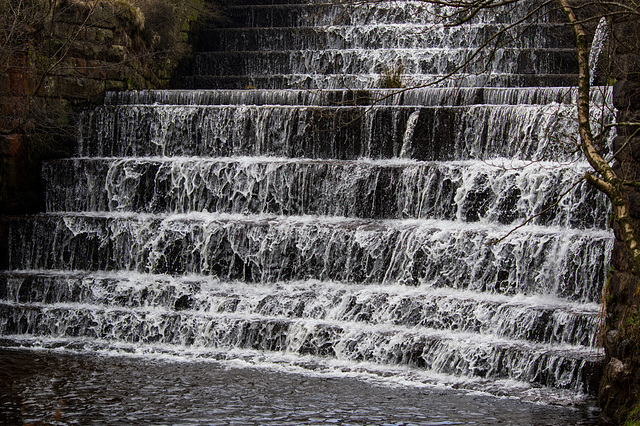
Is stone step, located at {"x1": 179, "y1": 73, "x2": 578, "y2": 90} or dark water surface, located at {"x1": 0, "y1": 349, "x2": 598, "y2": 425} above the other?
stone step, located at {"x1": 179, "y1": 73, "x2": 578, "y2": 90}

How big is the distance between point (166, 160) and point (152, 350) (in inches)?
176

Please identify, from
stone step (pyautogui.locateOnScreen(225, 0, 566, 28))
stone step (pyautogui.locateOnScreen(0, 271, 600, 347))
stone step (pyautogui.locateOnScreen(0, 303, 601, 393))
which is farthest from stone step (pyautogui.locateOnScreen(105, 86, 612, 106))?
stone step (pyautogui.locateOnScreen(225, 0, 566, 28))

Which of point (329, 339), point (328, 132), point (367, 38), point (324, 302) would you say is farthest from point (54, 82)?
point (329, 339)

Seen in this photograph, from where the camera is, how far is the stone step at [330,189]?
1204 centimetres

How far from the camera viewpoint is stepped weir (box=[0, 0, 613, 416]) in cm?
1055

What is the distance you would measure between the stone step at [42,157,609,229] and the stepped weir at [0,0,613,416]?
0.03 m

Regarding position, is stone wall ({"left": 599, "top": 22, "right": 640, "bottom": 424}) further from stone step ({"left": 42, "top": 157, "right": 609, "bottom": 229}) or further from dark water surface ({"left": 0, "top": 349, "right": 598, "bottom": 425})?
stone step ({"left": 42, "top": 157, "right": 609, "bottom": 229})

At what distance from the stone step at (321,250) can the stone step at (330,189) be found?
0.94ft

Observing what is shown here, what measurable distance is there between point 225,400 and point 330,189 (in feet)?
18.0

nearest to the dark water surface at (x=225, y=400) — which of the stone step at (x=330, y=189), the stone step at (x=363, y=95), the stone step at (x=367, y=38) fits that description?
the stone step at (x=330, y=189)

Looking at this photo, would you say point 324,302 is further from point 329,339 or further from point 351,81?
point 351,81

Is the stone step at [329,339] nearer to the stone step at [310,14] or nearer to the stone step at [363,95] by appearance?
the stone step at [363,95]

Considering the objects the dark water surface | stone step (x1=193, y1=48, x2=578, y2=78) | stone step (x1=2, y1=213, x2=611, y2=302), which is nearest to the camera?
the dark water surface

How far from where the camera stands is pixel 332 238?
1264cm
